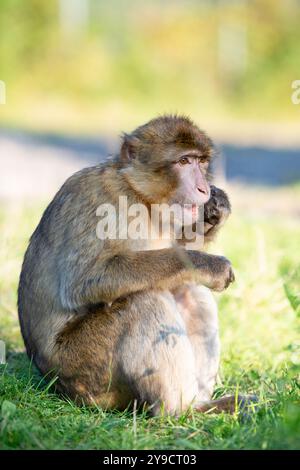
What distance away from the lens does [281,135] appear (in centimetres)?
1605

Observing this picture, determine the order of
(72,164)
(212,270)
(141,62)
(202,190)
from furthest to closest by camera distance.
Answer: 1. (141,62)
2. (72,164)
3. (202,190)
4. (212,270)

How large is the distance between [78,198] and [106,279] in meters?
0.49

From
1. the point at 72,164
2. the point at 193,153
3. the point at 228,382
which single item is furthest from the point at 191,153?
the point at 72,164

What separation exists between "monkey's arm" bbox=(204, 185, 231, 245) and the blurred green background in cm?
1220

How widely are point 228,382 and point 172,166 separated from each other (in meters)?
1.34

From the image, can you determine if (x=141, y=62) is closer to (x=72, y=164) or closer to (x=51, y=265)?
(x=72, y=164)

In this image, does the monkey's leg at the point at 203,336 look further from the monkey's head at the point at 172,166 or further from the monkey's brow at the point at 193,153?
the monkey's brow at the point at 193,153

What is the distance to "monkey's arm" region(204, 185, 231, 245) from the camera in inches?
186

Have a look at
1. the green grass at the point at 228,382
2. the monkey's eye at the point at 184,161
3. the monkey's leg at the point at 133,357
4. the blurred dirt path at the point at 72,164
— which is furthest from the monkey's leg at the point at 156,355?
the blurred dirt path at the point at 72,164

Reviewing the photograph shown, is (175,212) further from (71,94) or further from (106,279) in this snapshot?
(71,94)

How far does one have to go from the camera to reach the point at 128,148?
15.3 ft

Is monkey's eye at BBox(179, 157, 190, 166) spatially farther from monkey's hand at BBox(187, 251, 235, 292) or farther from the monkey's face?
monkey's hand at BBox(187, 251, 235, 292)

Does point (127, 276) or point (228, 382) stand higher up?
point (127, 276)
